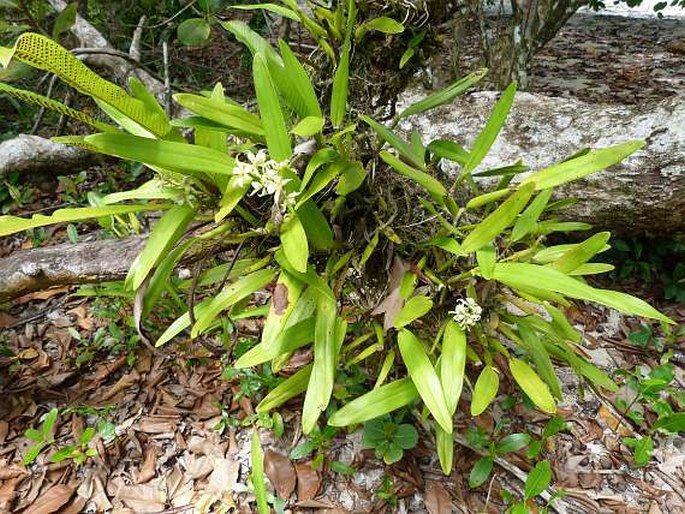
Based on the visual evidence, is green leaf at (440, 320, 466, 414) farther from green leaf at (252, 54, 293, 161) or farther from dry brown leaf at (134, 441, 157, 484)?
dry brown leaf at (134, 441, 157, 484)

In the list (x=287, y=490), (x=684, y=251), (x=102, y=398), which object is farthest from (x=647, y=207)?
(x=102, y=398)

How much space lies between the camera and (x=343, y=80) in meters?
0.82

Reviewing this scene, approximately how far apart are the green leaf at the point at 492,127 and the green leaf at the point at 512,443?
0.60 meters

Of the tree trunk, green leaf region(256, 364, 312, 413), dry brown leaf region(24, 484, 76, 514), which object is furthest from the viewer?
the tree trunk

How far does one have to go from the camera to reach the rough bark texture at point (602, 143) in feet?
4.59

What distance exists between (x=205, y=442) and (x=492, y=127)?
0.94 meters

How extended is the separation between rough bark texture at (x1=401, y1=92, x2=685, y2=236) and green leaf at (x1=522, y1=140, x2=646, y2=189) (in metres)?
0.71

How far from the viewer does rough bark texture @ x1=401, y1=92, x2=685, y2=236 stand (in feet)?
4.59

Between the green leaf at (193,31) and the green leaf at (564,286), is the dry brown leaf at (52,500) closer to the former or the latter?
the green leaf at (564,286)

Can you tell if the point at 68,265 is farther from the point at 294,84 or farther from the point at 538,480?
the point at 538,480

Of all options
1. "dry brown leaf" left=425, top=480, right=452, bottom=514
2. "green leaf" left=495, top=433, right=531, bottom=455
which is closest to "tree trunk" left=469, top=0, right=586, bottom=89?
"green leaf" left=495, top=433, right=531, bottom=455

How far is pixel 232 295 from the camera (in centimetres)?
86

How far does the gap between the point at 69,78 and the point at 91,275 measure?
571 millimetres

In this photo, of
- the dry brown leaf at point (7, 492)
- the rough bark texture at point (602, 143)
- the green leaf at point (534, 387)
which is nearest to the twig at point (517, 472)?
the green leaf at point (534, 387)
